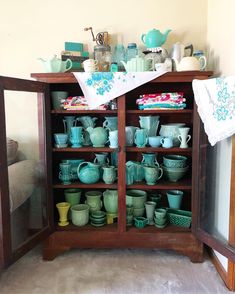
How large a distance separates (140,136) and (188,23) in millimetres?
932

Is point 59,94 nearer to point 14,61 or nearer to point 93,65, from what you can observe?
point 93,65

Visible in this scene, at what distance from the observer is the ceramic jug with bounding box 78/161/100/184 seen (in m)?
1.96

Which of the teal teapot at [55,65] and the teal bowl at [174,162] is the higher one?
the teal teapot at [55,65]

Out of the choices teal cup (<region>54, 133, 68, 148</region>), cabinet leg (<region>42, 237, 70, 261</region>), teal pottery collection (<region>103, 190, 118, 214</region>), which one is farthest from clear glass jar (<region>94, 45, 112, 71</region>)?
cabinet leg (<region>42, 237, 70, 261</region>)

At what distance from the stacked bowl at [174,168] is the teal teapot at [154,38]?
2.60ft

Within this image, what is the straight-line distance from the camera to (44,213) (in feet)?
6.40

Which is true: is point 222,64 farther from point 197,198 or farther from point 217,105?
point 197,198

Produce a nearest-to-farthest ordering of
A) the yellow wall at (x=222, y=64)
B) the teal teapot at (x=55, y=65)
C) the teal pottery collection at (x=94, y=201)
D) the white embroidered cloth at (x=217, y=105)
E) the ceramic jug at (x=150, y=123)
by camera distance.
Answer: the white embroidered cloth at (x=217, y=105), the yellow wall at (x=222, y=64), the teal teapot at (x=55, y=65), the ceramic jug at (x=150, y=123), the teal pottery collection at (x=94, y=201)

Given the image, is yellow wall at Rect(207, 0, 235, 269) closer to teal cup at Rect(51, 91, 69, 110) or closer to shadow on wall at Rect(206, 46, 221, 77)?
shadow on wall at Rect(206, 46, 221, 77)

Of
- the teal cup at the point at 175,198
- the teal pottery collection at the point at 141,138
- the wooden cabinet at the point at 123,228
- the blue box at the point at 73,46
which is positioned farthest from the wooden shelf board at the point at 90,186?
the blue box at the point at 73,46

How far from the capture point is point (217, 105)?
1522mm

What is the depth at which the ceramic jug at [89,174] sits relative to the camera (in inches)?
77.2

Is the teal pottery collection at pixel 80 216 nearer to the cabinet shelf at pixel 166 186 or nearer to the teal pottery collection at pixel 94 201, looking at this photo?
the teal pottery collection at pixel 94 201

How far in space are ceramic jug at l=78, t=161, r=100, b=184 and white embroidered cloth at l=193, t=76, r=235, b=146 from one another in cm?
79
